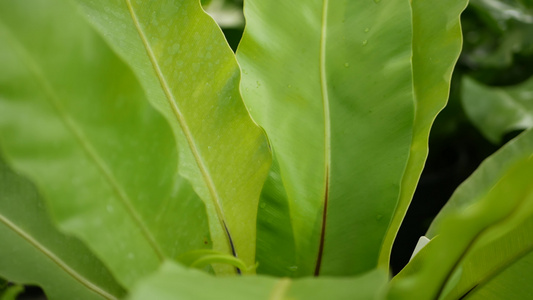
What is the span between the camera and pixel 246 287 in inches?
9.6

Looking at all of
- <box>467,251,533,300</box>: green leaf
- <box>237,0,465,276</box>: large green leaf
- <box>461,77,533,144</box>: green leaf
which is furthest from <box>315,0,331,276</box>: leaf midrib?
<box>461,77,533,144</box>: green leaf

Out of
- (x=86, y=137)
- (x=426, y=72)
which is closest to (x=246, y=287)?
(x=86, y=137)

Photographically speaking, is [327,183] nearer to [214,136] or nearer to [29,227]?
[214,136]

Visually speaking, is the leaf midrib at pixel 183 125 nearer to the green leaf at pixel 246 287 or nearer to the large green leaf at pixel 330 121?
the large green leaf at pixel 330 121

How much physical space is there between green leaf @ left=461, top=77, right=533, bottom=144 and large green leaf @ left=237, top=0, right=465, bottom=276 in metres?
0.30

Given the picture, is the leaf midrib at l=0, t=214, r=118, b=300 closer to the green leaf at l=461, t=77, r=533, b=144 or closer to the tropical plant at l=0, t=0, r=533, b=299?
the tropical plant at l=0, t=0, r=533, b=299

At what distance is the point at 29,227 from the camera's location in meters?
0.36

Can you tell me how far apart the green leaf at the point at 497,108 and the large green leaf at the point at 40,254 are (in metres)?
0.50

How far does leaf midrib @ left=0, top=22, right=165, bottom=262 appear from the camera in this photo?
24 centimetres

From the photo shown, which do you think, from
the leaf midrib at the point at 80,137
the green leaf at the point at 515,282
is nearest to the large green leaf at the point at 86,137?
the leaf midrib at the point at 80,137

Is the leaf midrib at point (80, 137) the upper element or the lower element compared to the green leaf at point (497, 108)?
upper

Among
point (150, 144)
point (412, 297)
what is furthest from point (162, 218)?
point (412, 297)

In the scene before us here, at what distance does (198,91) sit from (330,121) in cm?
10

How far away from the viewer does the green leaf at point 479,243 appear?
24 centimetres
